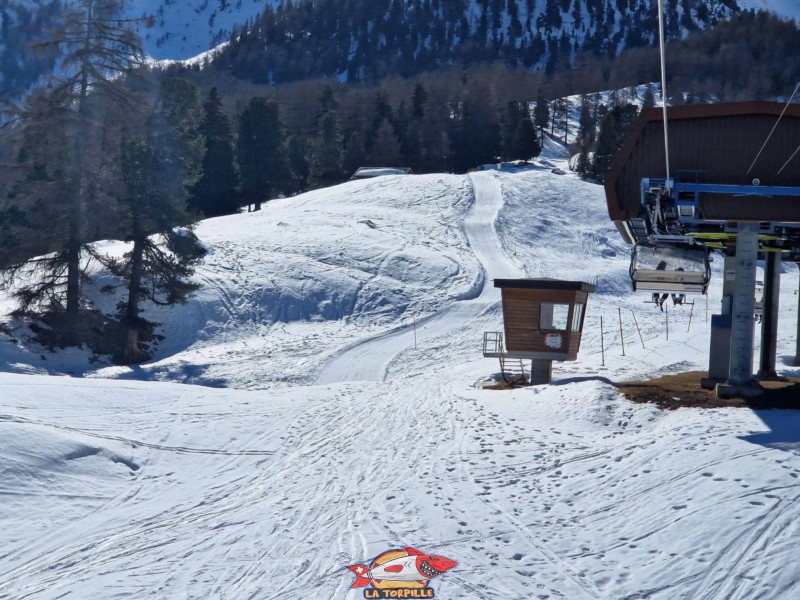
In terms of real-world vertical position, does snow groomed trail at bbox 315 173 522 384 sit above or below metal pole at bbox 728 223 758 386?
below

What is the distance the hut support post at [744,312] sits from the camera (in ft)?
48.6

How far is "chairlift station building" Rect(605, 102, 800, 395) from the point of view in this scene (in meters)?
14.9

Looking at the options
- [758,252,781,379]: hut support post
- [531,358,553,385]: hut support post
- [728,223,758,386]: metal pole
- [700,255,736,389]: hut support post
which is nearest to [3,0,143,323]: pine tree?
[531,358,553,385]: hut support post

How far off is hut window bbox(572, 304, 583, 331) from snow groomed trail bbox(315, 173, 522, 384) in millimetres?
8084

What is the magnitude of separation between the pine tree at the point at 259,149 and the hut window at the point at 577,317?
48571 millimetres

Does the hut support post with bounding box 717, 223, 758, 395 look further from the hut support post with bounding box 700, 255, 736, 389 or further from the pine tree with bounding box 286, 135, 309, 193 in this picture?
the pine tree with bounding box 286, 135, 309, 193

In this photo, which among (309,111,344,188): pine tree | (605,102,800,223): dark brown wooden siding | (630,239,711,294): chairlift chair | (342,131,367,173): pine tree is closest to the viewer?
(605,102,800,223): dark brown wooden siding

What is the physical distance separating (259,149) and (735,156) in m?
58.5

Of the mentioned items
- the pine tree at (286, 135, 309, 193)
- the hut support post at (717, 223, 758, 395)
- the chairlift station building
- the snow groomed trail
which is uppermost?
the pine tree at (286, 135, 309, 193)

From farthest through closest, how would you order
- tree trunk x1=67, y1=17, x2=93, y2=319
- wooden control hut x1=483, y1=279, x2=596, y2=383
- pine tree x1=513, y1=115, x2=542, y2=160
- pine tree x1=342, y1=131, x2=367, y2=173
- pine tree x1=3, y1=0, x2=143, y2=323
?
pine tree x1=513, y1=115, x2=542, y2=160 < pine tree x1=342, y1=131, x2=367, y2=173 < pine tree x1=3, y1=0, x2=143, y2=323 < tree trunk x1=67, y1=17, x2=93, y2=319 < wooden control hut x1=483, y1=279, x2=596, y2=383

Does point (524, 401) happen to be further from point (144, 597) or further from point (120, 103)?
point (120, 103)

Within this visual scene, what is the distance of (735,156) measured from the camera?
50.6 ft

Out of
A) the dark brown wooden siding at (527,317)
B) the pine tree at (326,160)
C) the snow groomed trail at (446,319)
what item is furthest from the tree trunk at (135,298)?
the pine tree at (326,160)

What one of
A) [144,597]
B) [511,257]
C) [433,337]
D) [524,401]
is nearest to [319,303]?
[433,337]
